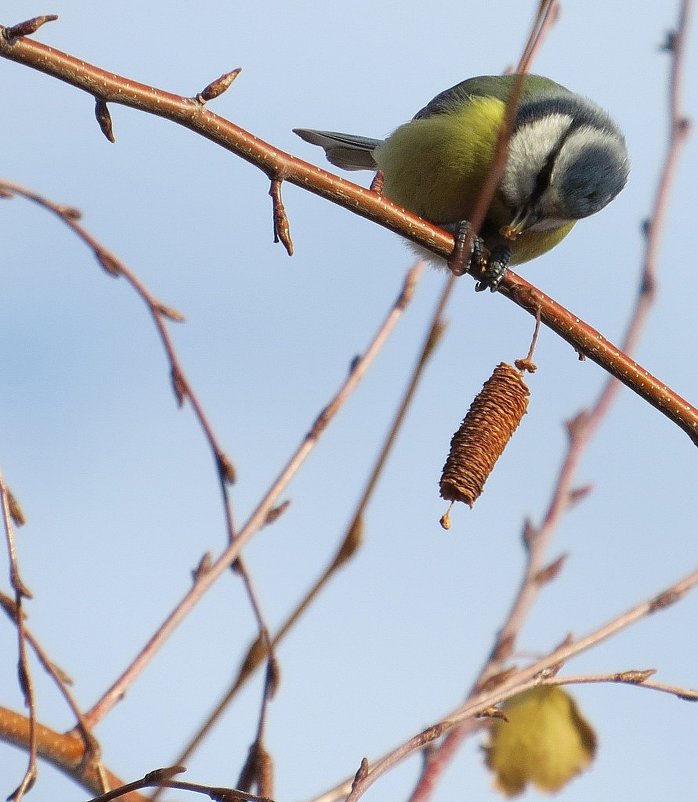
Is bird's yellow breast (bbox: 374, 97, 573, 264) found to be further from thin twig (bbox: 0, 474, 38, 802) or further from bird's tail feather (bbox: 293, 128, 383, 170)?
thin twig (bbox: 0, 474, 38, 802)

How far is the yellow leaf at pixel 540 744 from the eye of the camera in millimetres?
1862

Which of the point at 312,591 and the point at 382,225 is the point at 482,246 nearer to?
the point at 382,225

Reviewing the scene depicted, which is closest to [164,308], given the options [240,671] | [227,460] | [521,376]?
[227,460]

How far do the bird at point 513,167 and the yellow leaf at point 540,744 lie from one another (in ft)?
3.43

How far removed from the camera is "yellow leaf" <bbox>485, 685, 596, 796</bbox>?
6.11 feet

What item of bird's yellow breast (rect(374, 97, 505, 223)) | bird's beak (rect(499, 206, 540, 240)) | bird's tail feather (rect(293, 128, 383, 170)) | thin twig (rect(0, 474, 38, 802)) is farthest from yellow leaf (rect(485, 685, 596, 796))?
bird's tail feather (rect(293, 128, 383, 170))

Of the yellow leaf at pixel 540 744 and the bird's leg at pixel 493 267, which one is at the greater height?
the bird's leg at pixel 493 267

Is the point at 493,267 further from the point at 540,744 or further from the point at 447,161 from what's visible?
the point at 540,744

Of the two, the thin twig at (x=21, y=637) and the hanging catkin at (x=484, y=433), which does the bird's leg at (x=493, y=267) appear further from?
the thin twig at (x=21, y=637)

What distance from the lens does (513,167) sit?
8.85ft

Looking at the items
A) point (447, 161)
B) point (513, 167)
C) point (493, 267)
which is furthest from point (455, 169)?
point (493, 267)

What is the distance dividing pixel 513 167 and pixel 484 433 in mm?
1410

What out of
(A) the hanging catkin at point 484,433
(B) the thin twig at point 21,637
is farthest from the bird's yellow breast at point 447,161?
(B) the thin twig at point 21,637

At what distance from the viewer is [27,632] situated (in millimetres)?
1323
